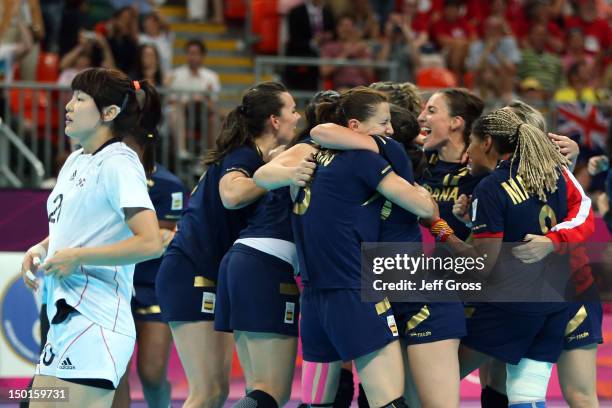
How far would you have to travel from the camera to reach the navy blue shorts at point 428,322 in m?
5.11

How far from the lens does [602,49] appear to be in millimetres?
15758

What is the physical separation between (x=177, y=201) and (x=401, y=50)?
6.94m

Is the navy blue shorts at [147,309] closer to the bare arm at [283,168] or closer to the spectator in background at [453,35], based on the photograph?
the bare arm at [283,168]

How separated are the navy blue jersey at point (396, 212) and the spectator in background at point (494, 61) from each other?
750 cm

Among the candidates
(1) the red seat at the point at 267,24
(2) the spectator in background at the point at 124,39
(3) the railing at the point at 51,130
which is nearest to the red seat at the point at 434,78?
(1) the red seat at the point at 267,24

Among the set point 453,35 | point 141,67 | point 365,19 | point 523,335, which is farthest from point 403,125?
point 453,35

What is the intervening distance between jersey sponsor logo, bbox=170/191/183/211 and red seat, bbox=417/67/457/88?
21.3 ft

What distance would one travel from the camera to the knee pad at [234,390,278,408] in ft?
17.7

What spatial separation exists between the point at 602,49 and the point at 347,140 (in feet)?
38.2

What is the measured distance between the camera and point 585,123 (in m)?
11.5

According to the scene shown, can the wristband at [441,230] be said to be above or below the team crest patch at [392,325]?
above

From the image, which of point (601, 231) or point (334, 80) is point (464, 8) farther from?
point (601, 231)

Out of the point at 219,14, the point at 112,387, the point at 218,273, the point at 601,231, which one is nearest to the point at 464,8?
the point at 219,14

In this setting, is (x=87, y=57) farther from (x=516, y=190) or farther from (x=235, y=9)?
(x=516, y=190)
